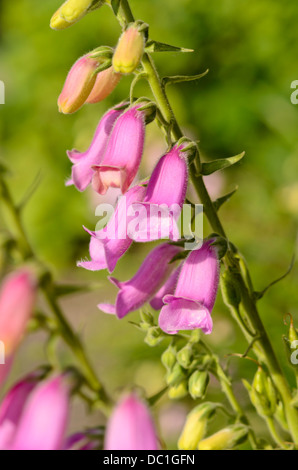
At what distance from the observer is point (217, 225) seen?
2.85 ft

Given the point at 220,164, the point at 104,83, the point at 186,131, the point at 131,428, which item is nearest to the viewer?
the point at 131,428

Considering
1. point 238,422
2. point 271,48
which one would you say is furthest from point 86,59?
point 271,48

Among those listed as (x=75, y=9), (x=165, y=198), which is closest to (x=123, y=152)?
(x=165, y=198)

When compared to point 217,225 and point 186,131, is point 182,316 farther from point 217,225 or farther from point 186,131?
point 186,131

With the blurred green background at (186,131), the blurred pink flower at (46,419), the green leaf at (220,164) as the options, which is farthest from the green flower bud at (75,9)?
the blurred green background at (186,131)

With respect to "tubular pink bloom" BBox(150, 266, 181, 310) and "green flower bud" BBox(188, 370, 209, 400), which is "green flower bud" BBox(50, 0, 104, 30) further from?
"green flower bud" BBox(188, 370, 209, 400)

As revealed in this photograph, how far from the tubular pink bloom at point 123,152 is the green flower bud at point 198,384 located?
0.29 m

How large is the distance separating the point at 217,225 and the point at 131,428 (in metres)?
0.31

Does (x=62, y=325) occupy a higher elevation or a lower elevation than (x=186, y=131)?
higher

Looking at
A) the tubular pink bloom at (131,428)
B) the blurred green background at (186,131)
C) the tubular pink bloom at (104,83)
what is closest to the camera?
the tubular pink bloom at (131,428)

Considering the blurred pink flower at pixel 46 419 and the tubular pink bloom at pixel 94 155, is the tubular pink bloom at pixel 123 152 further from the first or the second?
the blurred pink flower at pixel 46 419

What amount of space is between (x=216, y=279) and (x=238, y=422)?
0.24 meters

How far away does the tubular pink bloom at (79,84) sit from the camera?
0.88 meters
